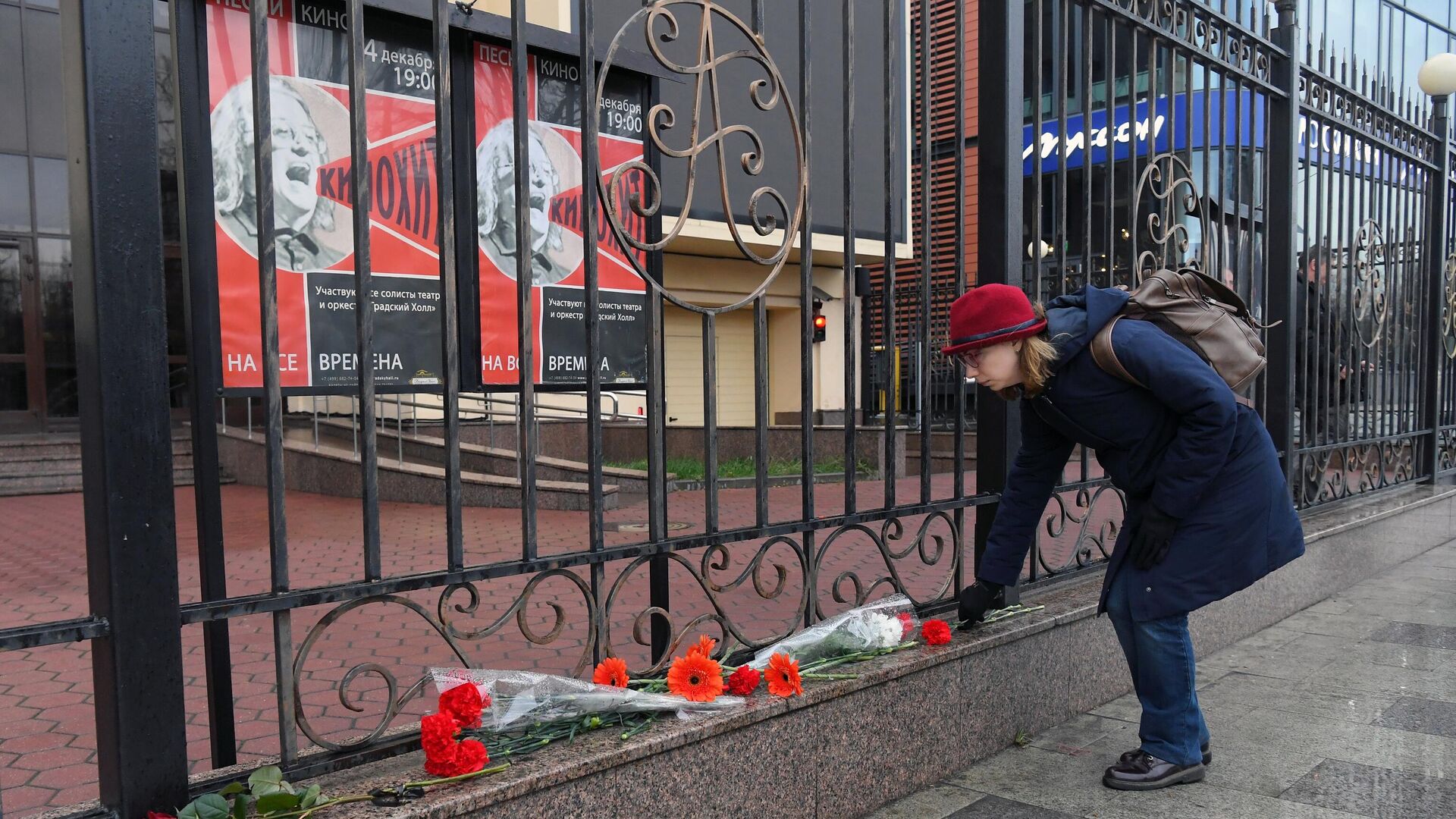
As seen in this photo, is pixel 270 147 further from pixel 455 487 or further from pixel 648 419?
pixel 648 419

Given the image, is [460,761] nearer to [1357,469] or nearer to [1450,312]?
[1357,469]

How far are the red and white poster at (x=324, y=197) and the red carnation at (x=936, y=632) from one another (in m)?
1.87

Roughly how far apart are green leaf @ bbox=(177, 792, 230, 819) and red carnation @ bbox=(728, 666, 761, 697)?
1.38 metres

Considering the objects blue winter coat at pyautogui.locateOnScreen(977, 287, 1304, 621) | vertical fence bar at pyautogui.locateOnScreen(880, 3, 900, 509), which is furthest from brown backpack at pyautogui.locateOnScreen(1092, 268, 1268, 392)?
vertical fence bar at pyautogui.locateOnScreen(880, 3, 900, 509)

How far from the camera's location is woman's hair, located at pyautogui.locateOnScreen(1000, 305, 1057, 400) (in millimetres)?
3180

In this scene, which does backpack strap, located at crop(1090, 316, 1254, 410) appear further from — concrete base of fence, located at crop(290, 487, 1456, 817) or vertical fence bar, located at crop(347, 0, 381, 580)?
vertical fence bar, located at crop(347, 0, 381, 580)

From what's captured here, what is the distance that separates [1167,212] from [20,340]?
15.9 m

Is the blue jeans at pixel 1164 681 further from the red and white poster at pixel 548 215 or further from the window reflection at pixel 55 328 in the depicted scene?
the window reflection at pixel 55 328

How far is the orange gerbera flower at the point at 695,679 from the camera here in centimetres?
279

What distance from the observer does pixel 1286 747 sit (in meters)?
3.86

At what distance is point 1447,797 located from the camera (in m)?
3.33

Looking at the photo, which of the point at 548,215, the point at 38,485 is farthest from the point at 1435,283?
the point at 38,485

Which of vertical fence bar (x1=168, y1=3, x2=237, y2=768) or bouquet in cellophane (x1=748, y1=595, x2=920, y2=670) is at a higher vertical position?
vertical fence bar (x1=168, y1=3, x2=237, y2=768)

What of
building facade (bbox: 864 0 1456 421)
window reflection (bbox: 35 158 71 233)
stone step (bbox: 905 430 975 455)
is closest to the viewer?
→ building facade (bbox: 864 0 1456 421)
